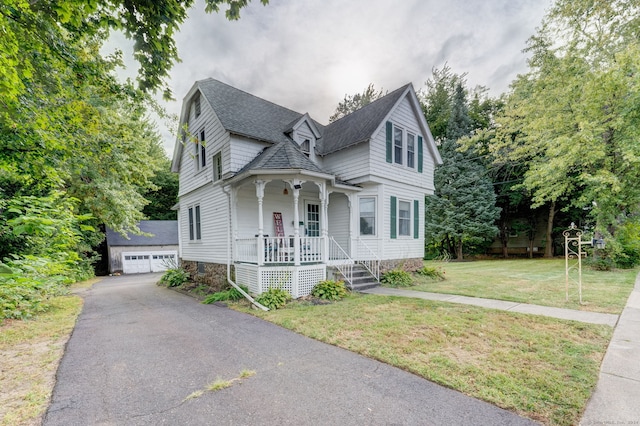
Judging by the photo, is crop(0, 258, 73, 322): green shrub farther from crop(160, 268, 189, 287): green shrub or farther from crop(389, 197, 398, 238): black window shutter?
crop(389, 197, 398, 238): black window shutter

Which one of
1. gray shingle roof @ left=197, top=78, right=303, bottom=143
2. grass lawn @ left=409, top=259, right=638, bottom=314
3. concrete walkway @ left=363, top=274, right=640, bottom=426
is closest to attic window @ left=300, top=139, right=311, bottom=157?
gray shingle roof @ left=197, top=78, right=303, bottom=143

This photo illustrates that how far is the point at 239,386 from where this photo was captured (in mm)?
3328

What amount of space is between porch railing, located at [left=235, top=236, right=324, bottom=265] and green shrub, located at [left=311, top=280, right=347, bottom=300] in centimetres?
80

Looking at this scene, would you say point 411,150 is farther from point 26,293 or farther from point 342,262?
point 26,293

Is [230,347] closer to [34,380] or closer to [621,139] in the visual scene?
[34,380]

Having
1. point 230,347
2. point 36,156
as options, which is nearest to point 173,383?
point 230,347

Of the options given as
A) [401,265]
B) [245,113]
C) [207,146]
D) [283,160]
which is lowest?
[401,265]

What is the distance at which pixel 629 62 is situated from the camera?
10.9 metres

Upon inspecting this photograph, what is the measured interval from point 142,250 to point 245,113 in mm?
17369

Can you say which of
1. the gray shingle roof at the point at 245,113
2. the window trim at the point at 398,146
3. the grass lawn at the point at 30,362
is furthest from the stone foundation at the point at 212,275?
the window trim at the point at 398,146

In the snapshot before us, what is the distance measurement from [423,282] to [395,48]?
34.4 ft

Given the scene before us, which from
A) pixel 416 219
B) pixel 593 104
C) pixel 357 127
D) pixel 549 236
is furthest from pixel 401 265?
pixel 549 236

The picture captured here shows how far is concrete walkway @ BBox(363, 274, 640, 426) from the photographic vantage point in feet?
8.52

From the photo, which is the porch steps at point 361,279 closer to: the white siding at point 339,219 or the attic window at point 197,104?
the white siding at point 339,219
